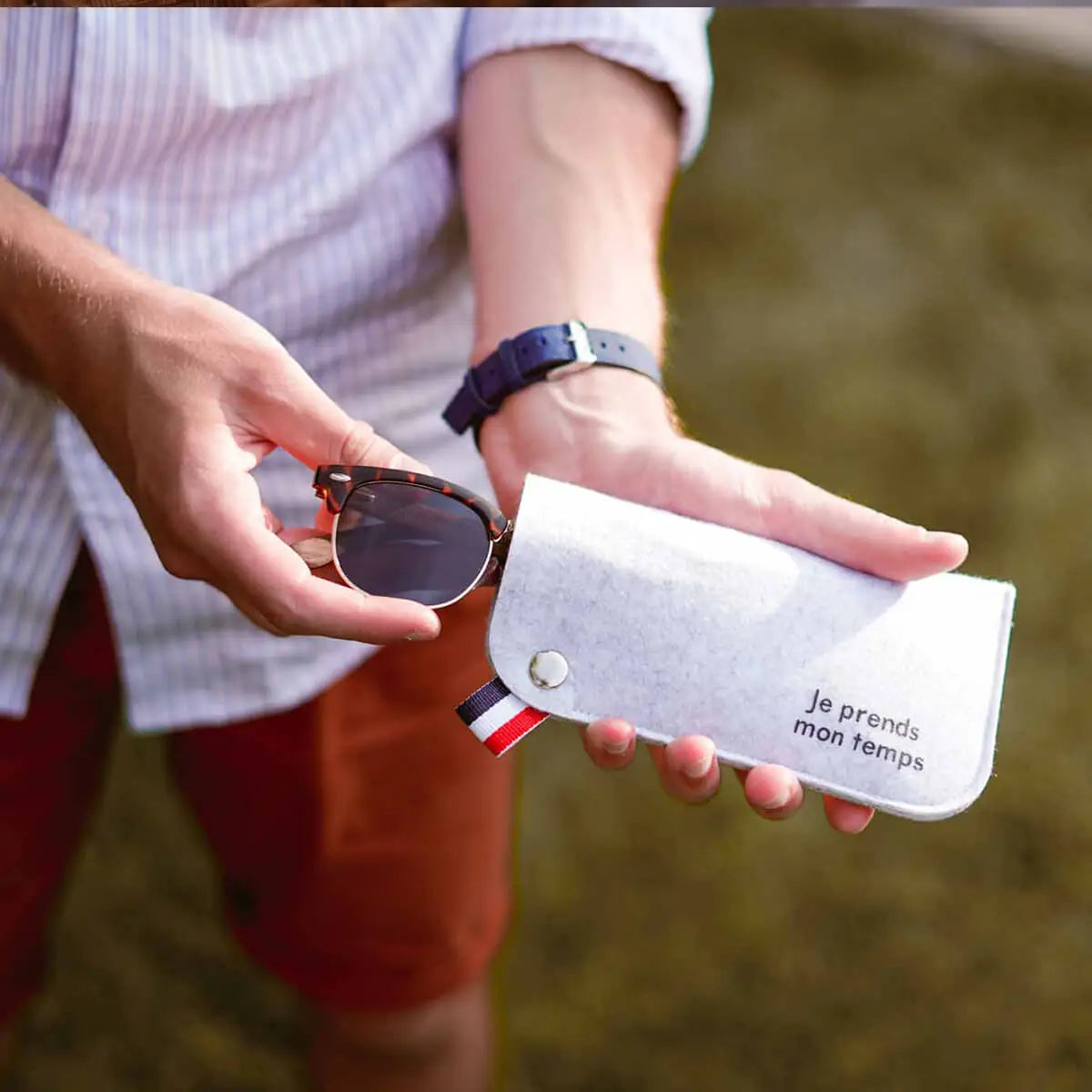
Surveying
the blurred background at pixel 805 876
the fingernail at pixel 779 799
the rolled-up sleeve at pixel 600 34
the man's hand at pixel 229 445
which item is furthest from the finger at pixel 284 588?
the blurred background at pixel 805 876

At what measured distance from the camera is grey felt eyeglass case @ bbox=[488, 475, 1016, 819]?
73 centimetres

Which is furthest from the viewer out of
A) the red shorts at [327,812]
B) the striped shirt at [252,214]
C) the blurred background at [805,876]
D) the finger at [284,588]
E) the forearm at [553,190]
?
the blurred background at [805,876]

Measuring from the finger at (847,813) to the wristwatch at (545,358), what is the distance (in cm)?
34

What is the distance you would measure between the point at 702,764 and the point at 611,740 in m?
0.06

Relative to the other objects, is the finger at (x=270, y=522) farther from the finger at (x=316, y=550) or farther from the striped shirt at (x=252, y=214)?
the striped shirt at (x=252, y=214)

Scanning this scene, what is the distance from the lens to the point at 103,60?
74 centimetres

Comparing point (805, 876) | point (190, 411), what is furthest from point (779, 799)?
point (805, 876)

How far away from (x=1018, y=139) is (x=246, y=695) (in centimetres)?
237

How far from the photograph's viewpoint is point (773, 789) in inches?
28.2

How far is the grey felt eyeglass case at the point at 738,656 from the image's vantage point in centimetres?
73

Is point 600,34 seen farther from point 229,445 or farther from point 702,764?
point 702,764

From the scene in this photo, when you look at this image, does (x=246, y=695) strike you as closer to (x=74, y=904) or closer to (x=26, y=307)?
(x=26, y=307)

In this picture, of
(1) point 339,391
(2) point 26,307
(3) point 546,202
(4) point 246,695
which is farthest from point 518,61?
(4) point 246,695

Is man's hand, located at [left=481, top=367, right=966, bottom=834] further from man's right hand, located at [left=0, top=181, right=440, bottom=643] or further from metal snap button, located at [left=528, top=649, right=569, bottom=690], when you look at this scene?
man's right hand, located at [left=0, top=181, right=440, bottom=643]
